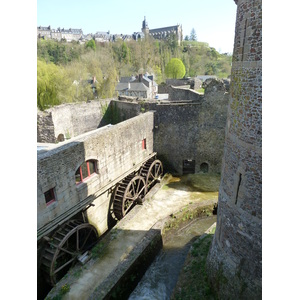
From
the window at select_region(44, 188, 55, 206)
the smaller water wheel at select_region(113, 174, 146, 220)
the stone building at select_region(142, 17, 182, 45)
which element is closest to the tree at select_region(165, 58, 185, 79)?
the smaller water wheel at select_region(113, 174, 146, 220)

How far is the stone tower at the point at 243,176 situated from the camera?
416 centimetres

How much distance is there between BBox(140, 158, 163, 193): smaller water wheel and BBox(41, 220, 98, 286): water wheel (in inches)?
181

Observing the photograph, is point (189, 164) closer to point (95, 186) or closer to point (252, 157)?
point (95, 186)

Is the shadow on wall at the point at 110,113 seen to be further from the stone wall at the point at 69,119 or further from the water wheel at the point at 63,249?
the water wheel at the point at 63,249

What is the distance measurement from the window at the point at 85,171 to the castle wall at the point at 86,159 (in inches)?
7.1

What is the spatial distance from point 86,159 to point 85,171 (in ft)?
2.18

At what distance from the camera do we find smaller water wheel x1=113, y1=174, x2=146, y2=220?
10.9m

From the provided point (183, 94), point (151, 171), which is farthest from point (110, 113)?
point (151, 171)

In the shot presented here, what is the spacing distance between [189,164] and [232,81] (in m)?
11.0

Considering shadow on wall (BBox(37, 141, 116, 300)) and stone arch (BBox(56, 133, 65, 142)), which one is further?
stone arch (BBox(56, 133, 65, 142))

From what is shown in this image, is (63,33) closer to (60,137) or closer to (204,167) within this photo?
(60,137)

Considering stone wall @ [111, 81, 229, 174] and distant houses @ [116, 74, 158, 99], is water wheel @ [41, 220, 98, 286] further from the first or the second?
distant houses @ [116, 74, 158, 99]

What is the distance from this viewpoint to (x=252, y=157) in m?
4.55

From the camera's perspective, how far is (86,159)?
904 cm
